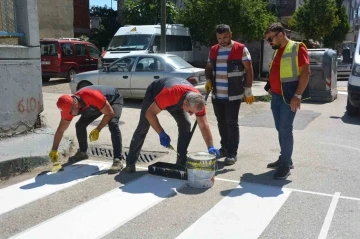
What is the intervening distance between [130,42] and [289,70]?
1222cm

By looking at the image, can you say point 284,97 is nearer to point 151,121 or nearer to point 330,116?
point 151,121

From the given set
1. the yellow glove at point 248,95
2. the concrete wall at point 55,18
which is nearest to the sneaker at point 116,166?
the yellow glove at point 248,95

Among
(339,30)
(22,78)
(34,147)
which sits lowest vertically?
(34,147)

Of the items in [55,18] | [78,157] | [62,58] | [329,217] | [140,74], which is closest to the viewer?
[329,217]

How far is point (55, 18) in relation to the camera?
25.5m

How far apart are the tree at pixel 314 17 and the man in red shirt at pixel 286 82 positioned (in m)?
22.4

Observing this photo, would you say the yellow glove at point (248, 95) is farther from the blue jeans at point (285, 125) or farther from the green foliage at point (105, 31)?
the green foliage at point (105, 31)

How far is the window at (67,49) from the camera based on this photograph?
56.1 feet

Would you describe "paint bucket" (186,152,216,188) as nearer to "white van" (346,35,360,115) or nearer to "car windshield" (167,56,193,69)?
"white van" (346,35,360,115)

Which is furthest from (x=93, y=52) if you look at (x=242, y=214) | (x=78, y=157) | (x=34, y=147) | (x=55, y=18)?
(x=242, y=214)

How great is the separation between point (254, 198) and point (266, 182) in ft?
1.96

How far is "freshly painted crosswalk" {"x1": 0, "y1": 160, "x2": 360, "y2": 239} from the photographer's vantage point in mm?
3760

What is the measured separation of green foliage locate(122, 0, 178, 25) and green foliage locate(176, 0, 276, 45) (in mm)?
3029

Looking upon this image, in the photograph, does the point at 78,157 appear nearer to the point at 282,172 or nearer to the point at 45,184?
the point at 45,184
